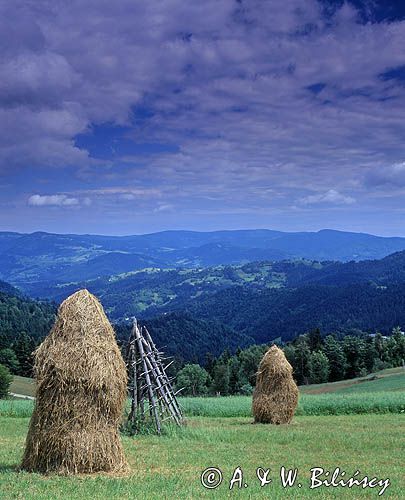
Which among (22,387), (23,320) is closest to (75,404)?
(22,387)

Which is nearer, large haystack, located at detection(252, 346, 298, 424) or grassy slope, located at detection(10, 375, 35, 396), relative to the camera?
large haystack, located at detection(252, 346, 298, 424)

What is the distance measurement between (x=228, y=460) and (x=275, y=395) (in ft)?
33.6

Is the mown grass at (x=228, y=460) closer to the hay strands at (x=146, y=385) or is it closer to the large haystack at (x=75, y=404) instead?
the large haystack at (x=75, y=404)

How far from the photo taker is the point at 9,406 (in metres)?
31.2

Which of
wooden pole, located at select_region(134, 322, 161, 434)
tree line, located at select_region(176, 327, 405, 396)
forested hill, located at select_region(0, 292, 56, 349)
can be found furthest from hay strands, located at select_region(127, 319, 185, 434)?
forested hill, located at select_region(0, 292, 56, 349)

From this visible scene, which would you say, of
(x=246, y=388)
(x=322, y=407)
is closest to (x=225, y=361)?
(x=246, y=388)

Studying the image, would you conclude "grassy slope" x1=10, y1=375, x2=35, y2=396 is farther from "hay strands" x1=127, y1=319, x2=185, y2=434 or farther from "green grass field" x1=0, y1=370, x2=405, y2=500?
"hay strands" x1=127, y1=319, x2=185, y2=434

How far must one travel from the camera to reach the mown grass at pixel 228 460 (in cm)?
998

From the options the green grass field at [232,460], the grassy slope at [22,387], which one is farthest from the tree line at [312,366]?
the green grass field at [232,460]

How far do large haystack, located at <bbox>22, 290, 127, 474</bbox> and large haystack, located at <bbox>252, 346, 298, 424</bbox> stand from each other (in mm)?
12813

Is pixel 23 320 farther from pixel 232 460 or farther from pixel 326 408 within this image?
pixel 232 460

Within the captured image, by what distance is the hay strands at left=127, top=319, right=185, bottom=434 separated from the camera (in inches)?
757

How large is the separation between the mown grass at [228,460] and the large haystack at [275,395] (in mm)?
1234

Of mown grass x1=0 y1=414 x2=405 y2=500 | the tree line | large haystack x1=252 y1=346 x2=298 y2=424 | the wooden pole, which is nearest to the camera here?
mown grass x1=0 y1=414 x2=405 y2=500
